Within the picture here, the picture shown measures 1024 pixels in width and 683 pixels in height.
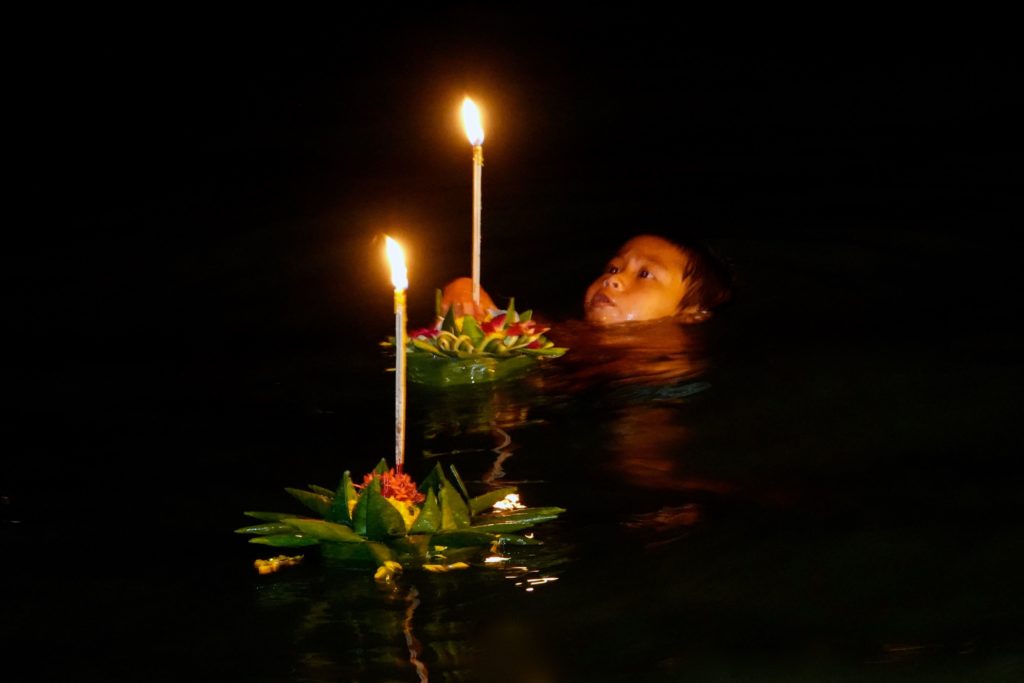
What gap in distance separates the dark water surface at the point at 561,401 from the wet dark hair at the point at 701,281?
0.26 m

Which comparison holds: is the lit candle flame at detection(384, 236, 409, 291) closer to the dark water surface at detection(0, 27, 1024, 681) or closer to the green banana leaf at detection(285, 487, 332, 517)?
the green banana leaf at detection(285, 487, 332, 517)

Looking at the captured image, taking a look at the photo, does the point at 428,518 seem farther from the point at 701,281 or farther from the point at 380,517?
the point at 701,281

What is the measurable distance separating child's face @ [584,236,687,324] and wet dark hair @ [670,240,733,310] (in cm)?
3

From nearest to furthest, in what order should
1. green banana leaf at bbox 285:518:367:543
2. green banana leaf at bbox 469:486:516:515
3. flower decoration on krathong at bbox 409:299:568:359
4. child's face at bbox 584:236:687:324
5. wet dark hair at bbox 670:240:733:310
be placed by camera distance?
1. green banana leaf at bbox 285:518:367:543
2. green banana leaf at bbox 469:486:516:515
3. flower decoration on krathong at bbox 409:299:568:359
4. child's face at bbox 584:236:687:324
5. wet dark hair at bbox 670:240:733:310

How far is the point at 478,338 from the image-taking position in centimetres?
566

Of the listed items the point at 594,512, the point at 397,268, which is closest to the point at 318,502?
the point at 397,268

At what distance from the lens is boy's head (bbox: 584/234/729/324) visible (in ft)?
22.7

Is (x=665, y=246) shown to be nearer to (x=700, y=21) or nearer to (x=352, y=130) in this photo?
(x=352, y=130)

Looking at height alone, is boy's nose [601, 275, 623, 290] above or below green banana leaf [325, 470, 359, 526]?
above

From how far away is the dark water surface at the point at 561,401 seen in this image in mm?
3451

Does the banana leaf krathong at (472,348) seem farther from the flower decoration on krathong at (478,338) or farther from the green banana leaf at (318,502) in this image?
the green banana leaf at (318,502)

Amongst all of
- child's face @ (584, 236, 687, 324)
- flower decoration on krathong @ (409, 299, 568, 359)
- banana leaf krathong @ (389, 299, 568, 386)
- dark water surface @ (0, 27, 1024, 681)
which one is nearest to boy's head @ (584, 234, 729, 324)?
child's face @ (584, 236, 687, 324)

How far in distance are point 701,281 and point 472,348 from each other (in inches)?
70.6

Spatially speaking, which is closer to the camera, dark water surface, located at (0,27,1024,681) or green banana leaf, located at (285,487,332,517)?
dark water surface, located at (0,27,1024,681)
